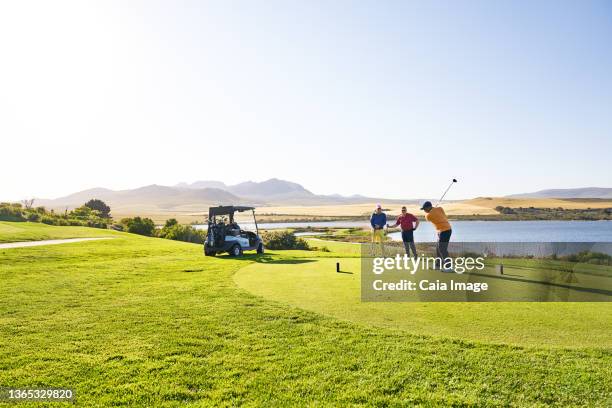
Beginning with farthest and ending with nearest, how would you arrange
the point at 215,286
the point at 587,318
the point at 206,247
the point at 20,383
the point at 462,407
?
the point at 206,247
the point at 215,286
the point at 587,318
the point at 20,383
the point at 462,407

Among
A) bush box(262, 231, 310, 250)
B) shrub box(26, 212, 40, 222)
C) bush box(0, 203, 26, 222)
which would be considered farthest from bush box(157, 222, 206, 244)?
bush box(0, 203, 26, 222)

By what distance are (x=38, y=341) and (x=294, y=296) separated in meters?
4.73

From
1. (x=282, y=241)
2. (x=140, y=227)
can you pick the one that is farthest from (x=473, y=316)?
(x=140, y=227)

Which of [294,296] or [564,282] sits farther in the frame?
[564,282]

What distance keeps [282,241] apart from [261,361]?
27045 millimetres

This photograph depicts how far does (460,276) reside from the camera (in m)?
11.3

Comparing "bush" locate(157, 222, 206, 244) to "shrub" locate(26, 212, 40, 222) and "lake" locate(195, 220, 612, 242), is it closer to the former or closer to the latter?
"shrub" locate(26, 212, 40, 222)

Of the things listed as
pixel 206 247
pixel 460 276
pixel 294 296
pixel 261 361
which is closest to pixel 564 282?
pixel 460 276

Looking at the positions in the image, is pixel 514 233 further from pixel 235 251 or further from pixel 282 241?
pixel 235 251

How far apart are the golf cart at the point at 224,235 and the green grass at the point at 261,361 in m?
11.4

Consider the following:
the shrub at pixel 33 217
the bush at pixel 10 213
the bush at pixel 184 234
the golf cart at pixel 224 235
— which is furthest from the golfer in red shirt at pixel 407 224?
the shrub at pixel 33 217

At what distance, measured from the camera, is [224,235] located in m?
20.9

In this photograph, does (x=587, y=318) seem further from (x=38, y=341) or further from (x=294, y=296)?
(x=38, y=341)

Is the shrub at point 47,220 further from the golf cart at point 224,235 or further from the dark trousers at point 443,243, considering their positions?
the dark trousers at point 443,243
